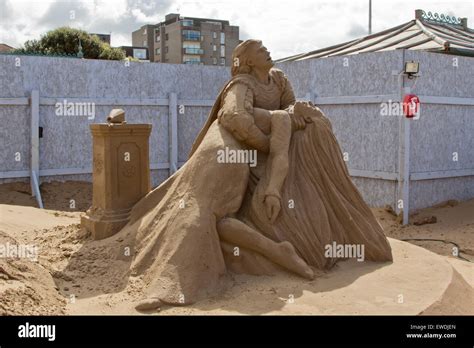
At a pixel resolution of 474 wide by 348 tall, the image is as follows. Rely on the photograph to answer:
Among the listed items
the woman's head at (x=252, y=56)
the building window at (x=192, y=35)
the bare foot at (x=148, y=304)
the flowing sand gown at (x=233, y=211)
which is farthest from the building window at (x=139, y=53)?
the bare foot at (x=148, y=304)

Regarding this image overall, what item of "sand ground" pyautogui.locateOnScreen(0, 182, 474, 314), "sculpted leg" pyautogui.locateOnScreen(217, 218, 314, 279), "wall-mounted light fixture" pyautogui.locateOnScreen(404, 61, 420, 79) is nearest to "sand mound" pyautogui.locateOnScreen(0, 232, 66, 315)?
"sand ground" pyautogui.locateOnScreen(0, 182, 474, 314)

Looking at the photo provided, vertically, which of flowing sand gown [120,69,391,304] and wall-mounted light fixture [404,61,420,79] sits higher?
wall-mounted light fixture [404,61,420,79]

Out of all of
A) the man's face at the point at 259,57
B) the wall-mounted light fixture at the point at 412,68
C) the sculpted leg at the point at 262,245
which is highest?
the wall-mounted light fixture at the point at 412,68

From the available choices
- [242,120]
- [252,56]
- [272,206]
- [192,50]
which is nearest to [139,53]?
[192,50]

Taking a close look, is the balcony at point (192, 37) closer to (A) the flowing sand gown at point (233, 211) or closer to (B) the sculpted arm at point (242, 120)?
(A) the flowing sand gown at point (233, 211)

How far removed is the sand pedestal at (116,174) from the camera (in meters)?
5.20

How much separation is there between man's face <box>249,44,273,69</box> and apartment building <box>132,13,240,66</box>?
3451 centimetres

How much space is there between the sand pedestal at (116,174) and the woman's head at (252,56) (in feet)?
3.78

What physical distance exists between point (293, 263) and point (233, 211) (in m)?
0.67

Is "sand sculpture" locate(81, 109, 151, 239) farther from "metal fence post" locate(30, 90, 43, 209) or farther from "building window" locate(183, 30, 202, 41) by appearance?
"building window" locate(183, 30, 202, 41)

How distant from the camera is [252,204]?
461cm

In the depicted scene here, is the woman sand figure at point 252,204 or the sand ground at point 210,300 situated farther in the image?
the woman sand figure at point 252,204

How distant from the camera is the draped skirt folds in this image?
15.0 ft
